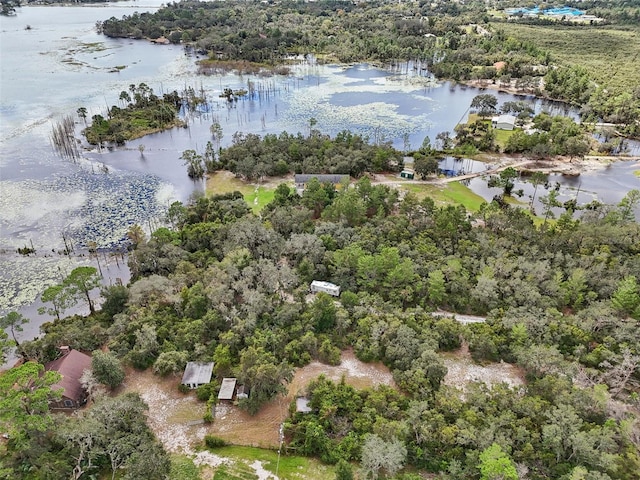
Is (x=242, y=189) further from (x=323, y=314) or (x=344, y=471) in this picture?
(x=344, y=471)

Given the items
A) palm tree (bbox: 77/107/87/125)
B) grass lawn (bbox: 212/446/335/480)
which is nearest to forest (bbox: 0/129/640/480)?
grass lawn (bbox: 212/446/335/480)

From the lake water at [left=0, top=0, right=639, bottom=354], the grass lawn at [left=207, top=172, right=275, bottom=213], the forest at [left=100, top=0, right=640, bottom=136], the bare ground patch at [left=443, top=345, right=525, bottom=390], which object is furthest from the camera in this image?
the forest at [left=100, top=0, right=640, bottom=136]

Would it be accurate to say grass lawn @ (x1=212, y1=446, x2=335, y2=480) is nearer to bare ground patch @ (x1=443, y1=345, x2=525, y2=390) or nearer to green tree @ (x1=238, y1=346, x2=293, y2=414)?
green tree @ (x1=238, y1=346, x2=293, y2=414)

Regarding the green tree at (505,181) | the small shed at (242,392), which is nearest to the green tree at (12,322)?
the small shed at (242,392)

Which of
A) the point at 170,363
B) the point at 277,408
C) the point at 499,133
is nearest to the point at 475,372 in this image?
the point at 277,408

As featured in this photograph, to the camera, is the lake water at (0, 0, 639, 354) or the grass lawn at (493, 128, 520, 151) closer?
the lake water at (0, 0, 639, 354)

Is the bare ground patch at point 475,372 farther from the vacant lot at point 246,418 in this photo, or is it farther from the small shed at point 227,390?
the small shed at point 227,390
